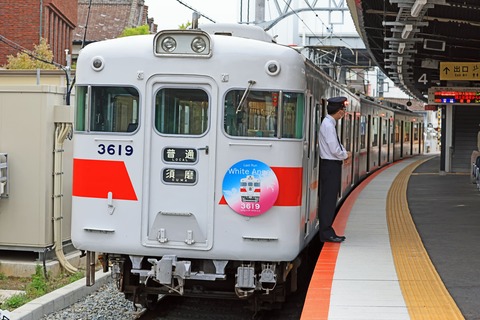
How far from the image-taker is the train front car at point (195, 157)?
309 inches

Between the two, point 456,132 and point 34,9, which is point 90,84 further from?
point 34,9

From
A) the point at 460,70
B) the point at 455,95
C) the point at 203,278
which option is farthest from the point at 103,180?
the point at 455,95

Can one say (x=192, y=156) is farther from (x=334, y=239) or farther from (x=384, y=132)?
(x=384, y=132)

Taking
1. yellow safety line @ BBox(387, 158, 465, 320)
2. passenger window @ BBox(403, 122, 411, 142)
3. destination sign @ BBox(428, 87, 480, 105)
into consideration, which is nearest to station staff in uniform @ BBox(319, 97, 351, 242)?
yellow safety line @ BBox(387, 158, 465, 320)

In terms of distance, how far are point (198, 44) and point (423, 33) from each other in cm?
998

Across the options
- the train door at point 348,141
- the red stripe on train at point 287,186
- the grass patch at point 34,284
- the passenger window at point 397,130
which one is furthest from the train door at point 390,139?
the red stripe on train at point 287,186

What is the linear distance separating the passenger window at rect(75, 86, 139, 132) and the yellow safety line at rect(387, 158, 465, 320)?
117 inches

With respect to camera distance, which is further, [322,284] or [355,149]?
[355,149]

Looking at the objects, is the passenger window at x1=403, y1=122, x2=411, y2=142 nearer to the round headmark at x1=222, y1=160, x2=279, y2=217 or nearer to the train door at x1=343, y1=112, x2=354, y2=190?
the train door at x1=343, y1=112, x2=354, y2=190

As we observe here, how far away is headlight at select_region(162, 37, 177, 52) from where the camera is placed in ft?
26.1

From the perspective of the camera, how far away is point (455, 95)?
76.1ft

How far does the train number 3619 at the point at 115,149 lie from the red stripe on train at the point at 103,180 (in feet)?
0.28

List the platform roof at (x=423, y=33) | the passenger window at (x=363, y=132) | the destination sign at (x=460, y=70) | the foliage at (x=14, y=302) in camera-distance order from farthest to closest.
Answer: the destination sign at (x=460, y=70) < the passenger window at (x=363, y=132) < the platform roof at (x=423, y=33) < the foliage at (x=14, y=302)

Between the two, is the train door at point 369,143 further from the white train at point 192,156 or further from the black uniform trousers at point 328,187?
the white train at point 192,156
